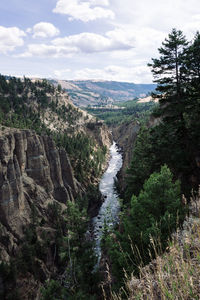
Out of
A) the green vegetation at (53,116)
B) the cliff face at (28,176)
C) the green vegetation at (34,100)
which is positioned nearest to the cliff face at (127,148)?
the green vegetation at (53,116)

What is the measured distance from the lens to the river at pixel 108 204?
47.7 meters

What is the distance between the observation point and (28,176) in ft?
168

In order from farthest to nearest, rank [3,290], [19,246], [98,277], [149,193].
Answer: [19,246] < [3,290] < [98,277] < [149,193]

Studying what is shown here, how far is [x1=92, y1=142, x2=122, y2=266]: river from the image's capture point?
156 feet

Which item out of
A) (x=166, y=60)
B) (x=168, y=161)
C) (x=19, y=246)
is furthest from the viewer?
(x=19, y=246)

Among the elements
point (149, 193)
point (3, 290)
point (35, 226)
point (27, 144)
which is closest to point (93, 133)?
point (27, 144)

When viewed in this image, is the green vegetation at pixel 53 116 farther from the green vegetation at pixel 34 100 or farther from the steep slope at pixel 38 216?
the steep slope at pixel 38 216

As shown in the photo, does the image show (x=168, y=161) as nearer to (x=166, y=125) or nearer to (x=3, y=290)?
(x=166, y=125)

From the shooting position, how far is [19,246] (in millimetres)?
38438

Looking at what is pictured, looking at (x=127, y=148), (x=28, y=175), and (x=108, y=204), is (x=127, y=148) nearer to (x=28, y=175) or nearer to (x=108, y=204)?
(x=108, y=204)

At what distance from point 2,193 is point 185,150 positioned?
113 ft

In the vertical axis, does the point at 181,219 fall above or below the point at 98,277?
above

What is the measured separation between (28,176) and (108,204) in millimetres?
29052

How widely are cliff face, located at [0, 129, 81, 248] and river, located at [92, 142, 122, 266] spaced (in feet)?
34.8
